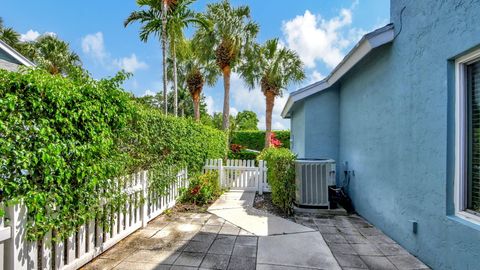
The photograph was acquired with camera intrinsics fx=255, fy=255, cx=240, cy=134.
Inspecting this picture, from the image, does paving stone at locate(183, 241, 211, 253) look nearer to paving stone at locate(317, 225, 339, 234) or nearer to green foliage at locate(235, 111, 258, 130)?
paving stone at locate(317, 225, 339, 234)

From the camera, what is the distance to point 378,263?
3.51 meters

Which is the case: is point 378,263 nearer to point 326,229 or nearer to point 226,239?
point 326,229

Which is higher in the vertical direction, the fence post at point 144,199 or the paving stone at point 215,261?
the fence post at point 144,199

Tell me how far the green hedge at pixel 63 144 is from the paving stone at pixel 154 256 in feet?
2.41

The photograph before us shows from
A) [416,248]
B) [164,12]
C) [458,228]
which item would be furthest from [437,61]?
[164,12]

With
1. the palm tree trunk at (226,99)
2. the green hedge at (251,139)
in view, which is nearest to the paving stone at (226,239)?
the palm tree trunk at (226,99)

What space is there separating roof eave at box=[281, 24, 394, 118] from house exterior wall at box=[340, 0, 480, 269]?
0.22m

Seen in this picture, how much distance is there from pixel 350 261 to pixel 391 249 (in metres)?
0.92

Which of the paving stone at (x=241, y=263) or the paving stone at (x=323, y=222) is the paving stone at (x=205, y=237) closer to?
the paving stone at (x=241, y=263)

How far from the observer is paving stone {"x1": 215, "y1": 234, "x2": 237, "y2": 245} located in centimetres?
428

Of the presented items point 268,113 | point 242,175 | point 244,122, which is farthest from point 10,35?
A: point 244,122

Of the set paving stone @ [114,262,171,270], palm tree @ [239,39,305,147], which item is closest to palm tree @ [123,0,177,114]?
palm tree @ [239,39,305,147]

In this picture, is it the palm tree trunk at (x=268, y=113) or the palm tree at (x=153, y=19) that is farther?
the palm tree trunk at (x=268, y=113)

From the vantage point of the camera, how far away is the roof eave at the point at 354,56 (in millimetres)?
4473
